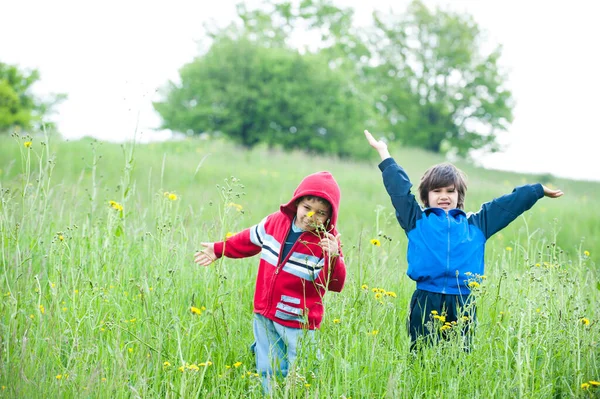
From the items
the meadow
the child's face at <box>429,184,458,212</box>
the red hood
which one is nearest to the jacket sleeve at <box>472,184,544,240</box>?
the child's face at <box>429,184,458,212</box>

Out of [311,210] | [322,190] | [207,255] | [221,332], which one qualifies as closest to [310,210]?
[311,210]

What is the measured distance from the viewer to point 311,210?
11.0ft

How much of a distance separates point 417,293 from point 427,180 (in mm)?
655

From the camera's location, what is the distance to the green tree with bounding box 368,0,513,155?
33.5 meters

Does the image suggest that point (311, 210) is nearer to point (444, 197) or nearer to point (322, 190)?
point (322, 190)

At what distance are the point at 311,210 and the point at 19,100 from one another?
30.4 m

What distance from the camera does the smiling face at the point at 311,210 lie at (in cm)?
335

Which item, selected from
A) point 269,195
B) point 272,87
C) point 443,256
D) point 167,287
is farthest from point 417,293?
point 272,87

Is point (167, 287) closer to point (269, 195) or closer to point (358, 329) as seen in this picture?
point (358, 329)

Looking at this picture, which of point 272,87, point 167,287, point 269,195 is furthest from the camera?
point 272,87

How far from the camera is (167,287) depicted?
11.7 ft

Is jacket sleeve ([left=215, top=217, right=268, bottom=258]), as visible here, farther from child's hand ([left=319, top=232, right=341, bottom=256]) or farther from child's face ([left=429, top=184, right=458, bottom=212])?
child's face ([left=429, top=184, right=458, bottom=212])

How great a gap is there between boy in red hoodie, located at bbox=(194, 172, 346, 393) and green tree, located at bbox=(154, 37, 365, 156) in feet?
70.6

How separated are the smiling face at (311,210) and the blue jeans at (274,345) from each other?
0.56 meters
